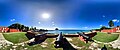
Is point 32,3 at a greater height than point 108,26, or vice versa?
point 32,3

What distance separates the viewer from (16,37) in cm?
1079

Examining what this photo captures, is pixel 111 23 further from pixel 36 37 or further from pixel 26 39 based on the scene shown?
pixel 26 39

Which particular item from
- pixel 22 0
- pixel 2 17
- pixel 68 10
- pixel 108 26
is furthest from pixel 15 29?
pixel 108 26

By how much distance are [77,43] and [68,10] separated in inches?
91.8

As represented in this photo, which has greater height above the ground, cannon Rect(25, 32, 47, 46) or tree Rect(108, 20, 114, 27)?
tree Rect(108, 20, 114, 27)

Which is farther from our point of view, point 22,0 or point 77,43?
point 77,43

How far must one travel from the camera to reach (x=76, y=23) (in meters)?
9.29

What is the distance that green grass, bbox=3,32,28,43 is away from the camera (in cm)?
1053

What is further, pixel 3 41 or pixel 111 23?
pixel 3 41

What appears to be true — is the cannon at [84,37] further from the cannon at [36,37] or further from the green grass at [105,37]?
the cannon at [36,37]

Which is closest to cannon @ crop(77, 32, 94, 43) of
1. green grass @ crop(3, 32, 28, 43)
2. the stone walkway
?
green grass @ crop(3, 32, 28, 43)

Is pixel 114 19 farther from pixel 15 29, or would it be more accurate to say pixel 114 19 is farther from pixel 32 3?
pixel 15 29

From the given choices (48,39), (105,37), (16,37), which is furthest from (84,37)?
(16,37)

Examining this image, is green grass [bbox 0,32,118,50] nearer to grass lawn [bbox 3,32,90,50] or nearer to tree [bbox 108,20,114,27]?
grass lawn [bbox 3,32,90,50]
